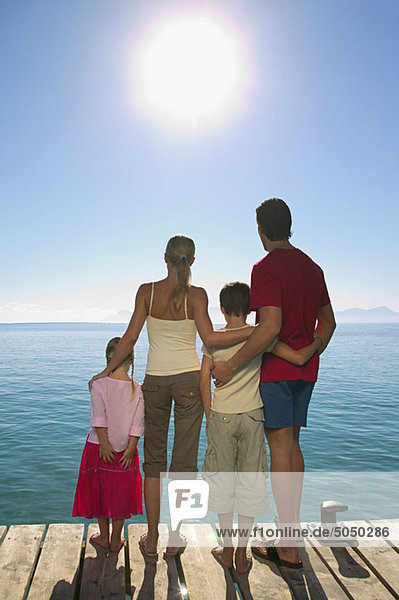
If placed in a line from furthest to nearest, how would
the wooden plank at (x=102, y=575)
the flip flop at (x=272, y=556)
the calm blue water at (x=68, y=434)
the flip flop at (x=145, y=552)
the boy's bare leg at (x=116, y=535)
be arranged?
the calm blue water at (x=68, y=434) < the boy's bare leg at (x=116, y=535) < the flip flop at (x=145, y=552) < the flip flop at (x=272, y=556) < the wooden plank at (x=102, y=575)

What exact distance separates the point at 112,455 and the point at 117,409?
0.34 meters

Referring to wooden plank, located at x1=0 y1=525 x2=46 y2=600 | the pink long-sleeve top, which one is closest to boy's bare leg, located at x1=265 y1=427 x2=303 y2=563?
the pink long-sleeve top

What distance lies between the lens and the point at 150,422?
3.46 m

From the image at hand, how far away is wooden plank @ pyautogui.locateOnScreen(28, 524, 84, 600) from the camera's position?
9.43ft

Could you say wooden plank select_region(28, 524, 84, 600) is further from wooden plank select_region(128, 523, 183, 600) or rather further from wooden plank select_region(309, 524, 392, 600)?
wooden plank select_region(309, 524, 392, 600)

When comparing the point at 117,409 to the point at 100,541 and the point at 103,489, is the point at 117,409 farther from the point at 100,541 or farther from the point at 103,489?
the point at 100,541

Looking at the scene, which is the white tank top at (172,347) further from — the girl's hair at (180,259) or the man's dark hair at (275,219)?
the man's dark hair at (275,219)

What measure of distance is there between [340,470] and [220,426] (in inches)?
304

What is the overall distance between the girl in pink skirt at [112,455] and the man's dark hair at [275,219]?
137 cm

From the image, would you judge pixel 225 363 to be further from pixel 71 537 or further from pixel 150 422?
pixel 71 537

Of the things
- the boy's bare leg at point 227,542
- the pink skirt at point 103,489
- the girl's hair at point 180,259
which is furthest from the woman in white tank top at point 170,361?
the boy's bare leg at point 227,542

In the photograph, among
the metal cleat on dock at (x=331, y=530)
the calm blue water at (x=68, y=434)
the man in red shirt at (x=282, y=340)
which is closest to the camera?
the man in red shirt at (x=282, y=340)

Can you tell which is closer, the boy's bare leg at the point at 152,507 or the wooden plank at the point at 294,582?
the wooden plank at the point at 294,582

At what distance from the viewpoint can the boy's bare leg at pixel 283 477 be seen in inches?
121
